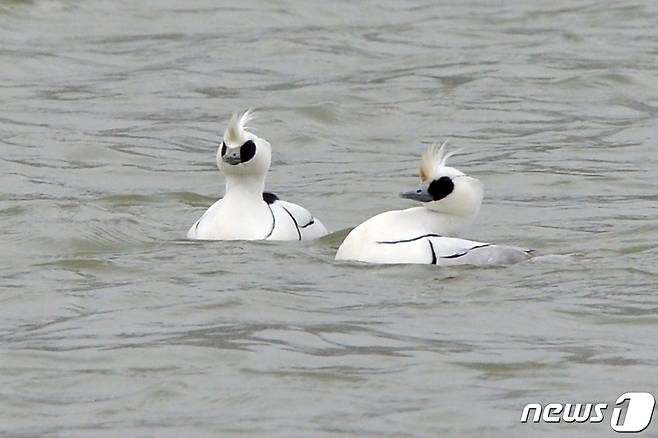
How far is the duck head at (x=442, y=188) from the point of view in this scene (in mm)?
12828

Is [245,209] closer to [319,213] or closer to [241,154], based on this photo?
[241,154]

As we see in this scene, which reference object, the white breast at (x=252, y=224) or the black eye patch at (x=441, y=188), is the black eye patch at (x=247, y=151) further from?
the black eye patch at (x=441, y=188)

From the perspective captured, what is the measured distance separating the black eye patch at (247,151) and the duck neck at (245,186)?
0.16 metres

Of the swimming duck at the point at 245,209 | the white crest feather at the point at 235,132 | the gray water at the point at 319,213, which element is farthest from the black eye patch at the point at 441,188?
the white crest feather at the point at 235,132

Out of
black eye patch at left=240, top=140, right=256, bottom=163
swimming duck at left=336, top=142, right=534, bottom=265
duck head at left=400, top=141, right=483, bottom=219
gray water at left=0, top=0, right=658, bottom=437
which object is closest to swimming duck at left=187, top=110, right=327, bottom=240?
black eye patch at left=240, top=140, right=256, bottom=163

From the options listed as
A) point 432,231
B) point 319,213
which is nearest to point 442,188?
point 432,231

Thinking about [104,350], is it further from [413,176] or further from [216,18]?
[216,18]

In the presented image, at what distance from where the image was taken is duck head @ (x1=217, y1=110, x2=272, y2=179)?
14203 mm

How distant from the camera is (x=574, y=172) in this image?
17.5 metres

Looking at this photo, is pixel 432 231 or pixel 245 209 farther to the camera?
pixel 245 209

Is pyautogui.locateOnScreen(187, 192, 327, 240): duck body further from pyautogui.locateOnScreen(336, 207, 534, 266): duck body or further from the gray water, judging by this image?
pyautogui.locateOnScreen(336, 207, 534, 266): duck body

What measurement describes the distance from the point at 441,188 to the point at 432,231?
31cm

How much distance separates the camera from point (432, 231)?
12945mm

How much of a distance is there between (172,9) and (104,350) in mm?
15492
